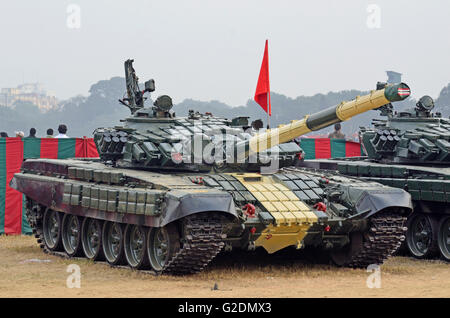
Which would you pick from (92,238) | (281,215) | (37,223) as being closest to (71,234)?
(92,238)

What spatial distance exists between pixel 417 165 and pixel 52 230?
9188 mm

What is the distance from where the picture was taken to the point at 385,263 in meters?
21.9

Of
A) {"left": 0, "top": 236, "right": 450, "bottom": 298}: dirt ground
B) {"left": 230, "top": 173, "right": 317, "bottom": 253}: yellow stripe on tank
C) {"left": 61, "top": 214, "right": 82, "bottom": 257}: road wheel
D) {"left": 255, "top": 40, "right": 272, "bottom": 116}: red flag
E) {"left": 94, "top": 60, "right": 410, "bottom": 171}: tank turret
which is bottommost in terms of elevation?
{"left": 0, "top": 236, "right": 450, "bottom": 298}: dirt ground

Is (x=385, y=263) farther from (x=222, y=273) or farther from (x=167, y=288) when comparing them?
(x=167, y=288)

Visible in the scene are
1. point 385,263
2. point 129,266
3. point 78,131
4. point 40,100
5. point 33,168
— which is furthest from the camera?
point 40,100

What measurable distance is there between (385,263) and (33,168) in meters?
9.21

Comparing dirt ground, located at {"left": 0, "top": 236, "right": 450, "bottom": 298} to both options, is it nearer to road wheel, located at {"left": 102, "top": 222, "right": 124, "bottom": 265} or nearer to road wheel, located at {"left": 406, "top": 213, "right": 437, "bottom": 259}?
road wheel, located at {"left": 102, "top": 222, "right": 124, "bottom": 265}

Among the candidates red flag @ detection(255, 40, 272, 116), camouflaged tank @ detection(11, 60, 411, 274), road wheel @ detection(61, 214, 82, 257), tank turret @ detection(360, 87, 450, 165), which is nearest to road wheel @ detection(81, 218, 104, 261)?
camouflaged tank @ detection(11, 60, 411, 274)

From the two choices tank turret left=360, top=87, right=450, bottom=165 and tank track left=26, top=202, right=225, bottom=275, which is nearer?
tank track left=26, top=202, right=225, bottom=275

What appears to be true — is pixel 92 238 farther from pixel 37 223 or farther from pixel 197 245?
pixel 197 245

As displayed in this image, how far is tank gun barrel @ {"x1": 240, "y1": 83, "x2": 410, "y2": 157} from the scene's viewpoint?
53.2ft

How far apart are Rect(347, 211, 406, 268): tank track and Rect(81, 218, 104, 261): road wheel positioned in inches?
220

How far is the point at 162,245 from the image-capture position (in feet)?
61.6
